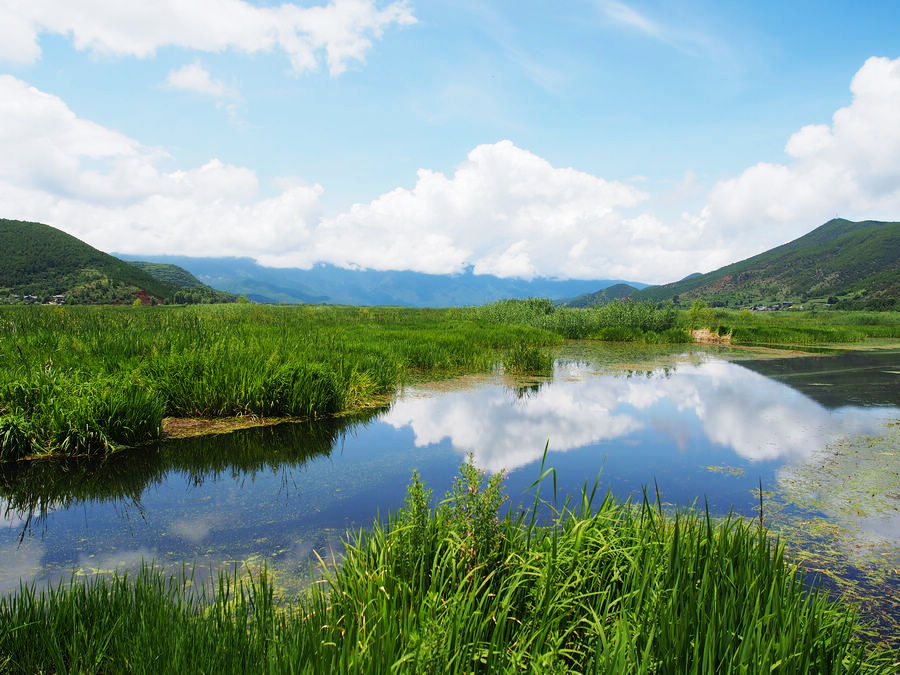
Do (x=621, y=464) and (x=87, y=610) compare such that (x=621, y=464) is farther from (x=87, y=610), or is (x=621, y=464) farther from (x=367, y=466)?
(x=87, y=610)

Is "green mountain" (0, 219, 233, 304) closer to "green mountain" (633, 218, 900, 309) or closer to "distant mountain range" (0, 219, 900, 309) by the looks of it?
"distant mountain range" (0, 219, 900, 309)

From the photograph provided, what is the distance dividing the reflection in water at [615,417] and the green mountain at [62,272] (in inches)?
1765

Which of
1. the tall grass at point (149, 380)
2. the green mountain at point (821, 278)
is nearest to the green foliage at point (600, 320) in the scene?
the tall grass at point (149, 380)

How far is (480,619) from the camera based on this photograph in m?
2.26

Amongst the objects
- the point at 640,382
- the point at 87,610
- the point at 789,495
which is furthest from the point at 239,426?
the point at 640,382

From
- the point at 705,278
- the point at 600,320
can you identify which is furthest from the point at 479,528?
the point at 705,278

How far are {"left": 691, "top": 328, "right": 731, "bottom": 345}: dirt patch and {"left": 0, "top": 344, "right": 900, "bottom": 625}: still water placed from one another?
14176 mm

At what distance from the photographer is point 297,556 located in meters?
3.36

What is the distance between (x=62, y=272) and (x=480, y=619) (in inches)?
2905

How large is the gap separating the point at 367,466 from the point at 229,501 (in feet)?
4.78

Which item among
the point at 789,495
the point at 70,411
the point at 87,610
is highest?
the point at 70,411

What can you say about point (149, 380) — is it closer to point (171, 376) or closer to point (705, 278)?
point (171, 376)

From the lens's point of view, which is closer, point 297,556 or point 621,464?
point 297,556

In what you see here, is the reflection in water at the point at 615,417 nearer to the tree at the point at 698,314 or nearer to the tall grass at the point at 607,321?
the tall grass at the point at 607,321
